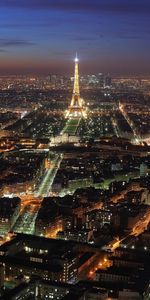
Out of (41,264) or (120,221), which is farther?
(120,221)

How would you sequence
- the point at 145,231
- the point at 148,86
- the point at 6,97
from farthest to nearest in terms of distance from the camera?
the point at 148,86, the point at 6,97, the point at 145,231

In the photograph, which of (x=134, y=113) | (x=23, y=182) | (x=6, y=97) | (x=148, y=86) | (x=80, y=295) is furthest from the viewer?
(x=148, y=86)

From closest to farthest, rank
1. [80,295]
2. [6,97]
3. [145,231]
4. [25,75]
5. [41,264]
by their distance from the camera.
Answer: [80,295] → [41,264] → [145,231] → [6,97] → [25,75]

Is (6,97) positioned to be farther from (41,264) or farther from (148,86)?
(41,264)

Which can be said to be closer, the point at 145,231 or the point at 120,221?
the point at 145,231

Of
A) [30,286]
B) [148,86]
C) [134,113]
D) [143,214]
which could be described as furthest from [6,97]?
[30,286]

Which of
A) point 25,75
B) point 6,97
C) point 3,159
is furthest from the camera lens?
point 25,75

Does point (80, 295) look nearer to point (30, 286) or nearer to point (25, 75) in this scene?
point (30, 286)

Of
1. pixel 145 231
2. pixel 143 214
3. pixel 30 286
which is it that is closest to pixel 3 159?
pixel 143 214

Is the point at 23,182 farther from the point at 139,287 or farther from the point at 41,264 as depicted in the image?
the point at 139,287
